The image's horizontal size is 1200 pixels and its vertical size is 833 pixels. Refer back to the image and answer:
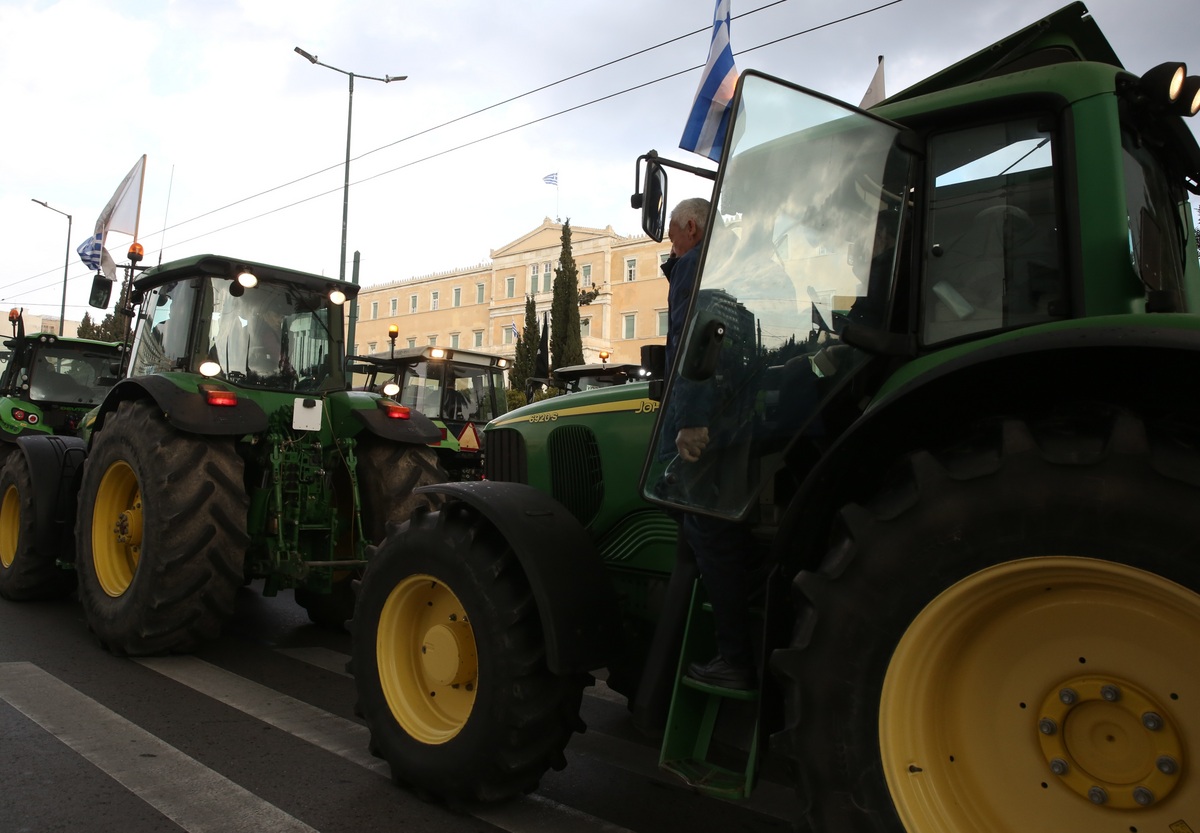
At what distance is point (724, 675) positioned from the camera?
8.75ft

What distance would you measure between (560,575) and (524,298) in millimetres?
54672

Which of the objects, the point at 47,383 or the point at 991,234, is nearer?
the point at 991,234

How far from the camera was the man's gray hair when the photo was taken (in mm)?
3117

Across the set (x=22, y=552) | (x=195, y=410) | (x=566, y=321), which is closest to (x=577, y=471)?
(x=195, y=410)

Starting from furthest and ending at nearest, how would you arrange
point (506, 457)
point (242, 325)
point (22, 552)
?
1. point (22, 552)
2. point (242, 325)
3. point (506, 457)

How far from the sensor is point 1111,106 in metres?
2.22

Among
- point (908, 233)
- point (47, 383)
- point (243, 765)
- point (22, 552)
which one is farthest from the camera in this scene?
point (47, 383)

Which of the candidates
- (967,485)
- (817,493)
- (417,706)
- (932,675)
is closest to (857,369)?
(817,493)

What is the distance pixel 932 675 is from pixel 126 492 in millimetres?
5480

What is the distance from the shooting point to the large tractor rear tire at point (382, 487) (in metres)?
6.08

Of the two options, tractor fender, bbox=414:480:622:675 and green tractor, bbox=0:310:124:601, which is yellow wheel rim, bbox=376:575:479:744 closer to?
tractor fender, bbox=414:480:622:675

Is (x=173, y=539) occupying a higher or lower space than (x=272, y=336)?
lower

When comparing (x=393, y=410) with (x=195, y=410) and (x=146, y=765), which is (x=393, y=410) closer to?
(x=195, y=410)

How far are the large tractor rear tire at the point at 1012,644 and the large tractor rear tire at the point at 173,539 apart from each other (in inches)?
160
